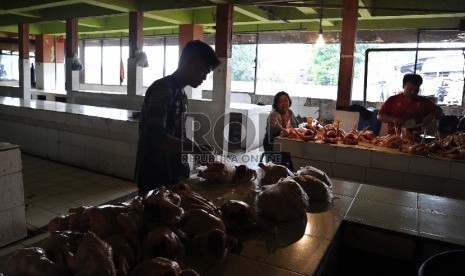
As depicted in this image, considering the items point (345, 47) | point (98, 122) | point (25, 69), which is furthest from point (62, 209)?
point (25, 69)

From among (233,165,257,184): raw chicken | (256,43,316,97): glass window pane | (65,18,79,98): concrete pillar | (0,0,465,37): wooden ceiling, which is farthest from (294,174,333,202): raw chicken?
(256,43,316,97): glass window pane

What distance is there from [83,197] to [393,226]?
467 cm

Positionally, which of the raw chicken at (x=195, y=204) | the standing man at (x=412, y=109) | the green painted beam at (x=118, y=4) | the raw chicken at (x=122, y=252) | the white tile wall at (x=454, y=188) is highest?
the green painted beam at (x=118, y=4)

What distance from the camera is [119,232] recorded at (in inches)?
53.6

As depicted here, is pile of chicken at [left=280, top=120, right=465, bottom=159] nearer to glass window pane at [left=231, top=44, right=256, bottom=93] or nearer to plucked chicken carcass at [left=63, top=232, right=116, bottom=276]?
plucked chicken carcass at [left=63, top=232, right=116, bottom=276]

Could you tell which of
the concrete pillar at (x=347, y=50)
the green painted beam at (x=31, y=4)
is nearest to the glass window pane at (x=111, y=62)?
the green painted beam at (x=31, y=4)

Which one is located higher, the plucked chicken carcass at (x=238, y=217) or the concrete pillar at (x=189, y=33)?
the concrete pillar at (x=189, y=33)

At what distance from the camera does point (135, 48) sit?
9180 millimetres

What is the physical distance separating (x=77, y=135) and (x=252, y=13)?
523 cm

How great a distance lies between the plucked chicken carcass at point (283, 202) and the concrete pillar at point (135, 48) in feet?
26.5

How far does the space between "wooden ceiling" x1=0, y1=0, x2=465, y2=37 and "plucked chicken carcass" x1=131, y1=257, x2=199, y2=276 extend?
5.88 meters

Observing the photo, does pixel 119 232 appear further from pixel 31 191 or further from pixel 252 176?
pixel 31 191

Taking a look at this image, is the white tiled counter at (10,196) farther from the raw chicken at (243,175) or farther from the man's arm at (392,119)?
the man's arm at (392,119)

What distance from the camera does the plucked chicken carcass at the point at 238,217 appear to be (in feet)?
5.56
